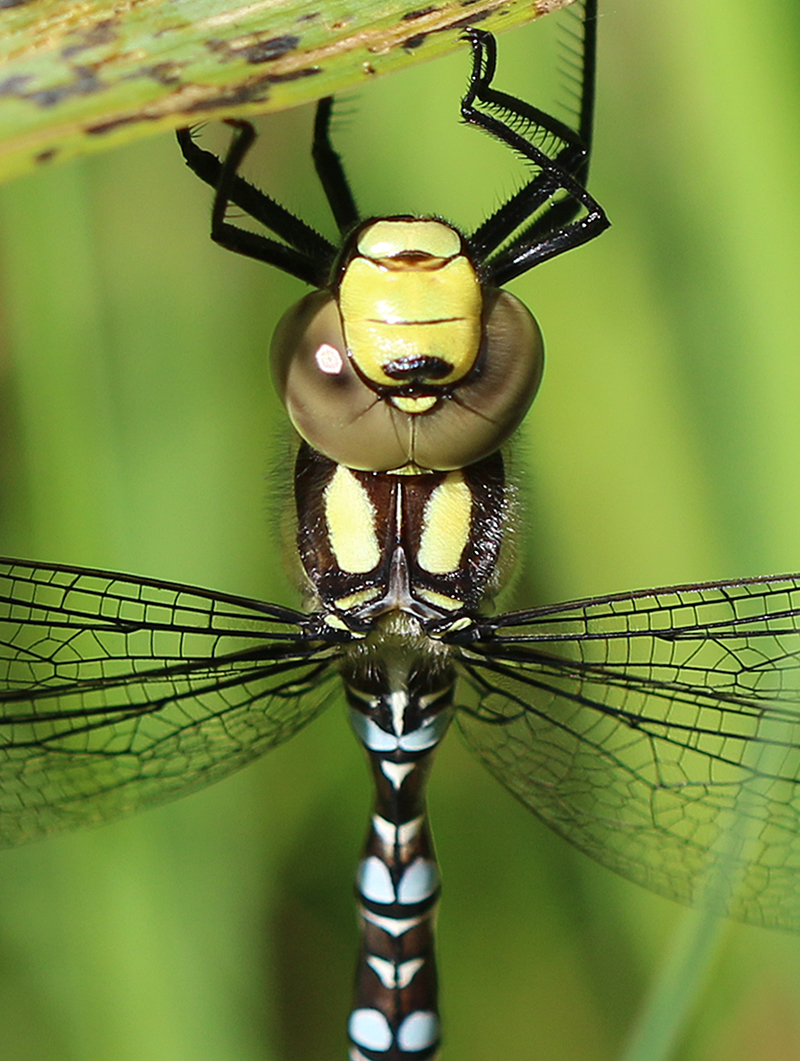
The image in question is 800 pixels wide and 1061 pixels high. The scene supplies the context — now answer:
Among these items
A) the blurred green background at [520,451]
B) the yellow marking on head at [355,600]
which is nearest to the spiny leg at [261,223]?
the blurred green background at [520,451]

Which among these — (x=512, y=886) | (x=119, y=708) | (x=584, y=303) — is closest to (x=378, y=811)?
(x=512, y=886)

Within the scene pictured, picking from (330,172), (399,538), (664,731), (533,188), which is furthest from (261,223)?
(664,731)

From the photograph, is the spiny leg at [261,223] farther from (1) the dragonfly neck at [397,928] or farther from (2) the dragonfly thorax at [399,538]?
(1) the dragonfly neck at [397,928]

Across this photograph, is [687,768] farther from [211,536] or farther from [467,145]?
[467,145]

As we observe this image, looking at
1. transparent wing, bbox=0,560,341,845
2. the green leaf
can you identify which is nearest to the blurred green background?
transparent wing, bbox=0,560,341,845

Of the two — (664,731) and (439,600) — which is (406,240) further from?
(664,731)

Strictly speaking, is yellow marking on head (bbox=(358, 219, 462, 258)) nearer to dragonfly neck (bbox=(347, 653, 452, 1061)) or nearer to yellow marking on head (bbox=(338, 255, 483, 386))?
yellow marking on head (bbox=(338, 255, 483, 386))
